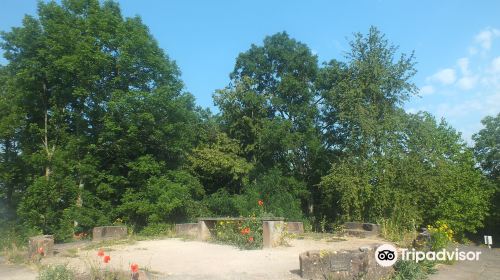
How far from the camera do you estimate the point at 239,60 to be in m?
27.7

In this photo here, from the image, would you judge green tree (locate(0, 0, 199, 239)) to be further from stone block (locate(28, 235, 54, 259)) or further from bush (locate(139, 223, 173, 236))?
stone block (locate(28, 235, 54, 259))

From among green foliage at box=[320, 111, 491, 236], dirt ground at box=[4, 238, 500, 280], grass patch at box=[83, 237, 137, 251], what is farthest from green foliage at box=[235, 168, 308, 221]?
dirt ground at box=[4, 238, 500, 280]

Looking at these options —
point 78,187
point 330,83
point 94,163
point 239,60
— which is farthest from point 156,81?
point 330,83

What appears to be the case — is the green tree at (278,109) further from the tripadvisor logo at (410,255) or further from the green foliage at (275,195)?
the tripadvisor logo at (410,255)

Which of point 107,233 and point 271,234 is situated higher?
point 271,234

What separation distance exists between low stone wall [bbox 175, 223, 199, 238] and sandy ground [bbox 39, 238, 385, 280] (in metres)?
1.82

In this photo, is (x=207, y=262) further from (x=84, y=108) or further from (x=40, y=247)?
(x=84, y=108)

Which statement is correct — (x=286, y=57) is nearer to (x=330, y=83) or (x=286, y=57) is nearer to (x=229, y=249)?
(x=330, y=83)

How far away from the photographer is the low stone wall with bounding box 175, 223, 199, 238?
14416mm

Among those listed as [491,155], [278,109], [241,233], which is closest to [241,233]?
[241,233]

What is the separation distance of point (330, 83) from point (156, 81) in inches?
441

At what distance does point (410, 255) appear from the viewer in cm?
724

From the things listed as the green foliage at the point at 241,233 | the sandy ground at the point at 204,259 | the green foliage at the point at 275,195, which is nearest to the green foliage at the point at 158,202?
the green foliage at the point at 275,195

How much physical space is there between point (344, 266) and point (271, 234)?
165 inches
